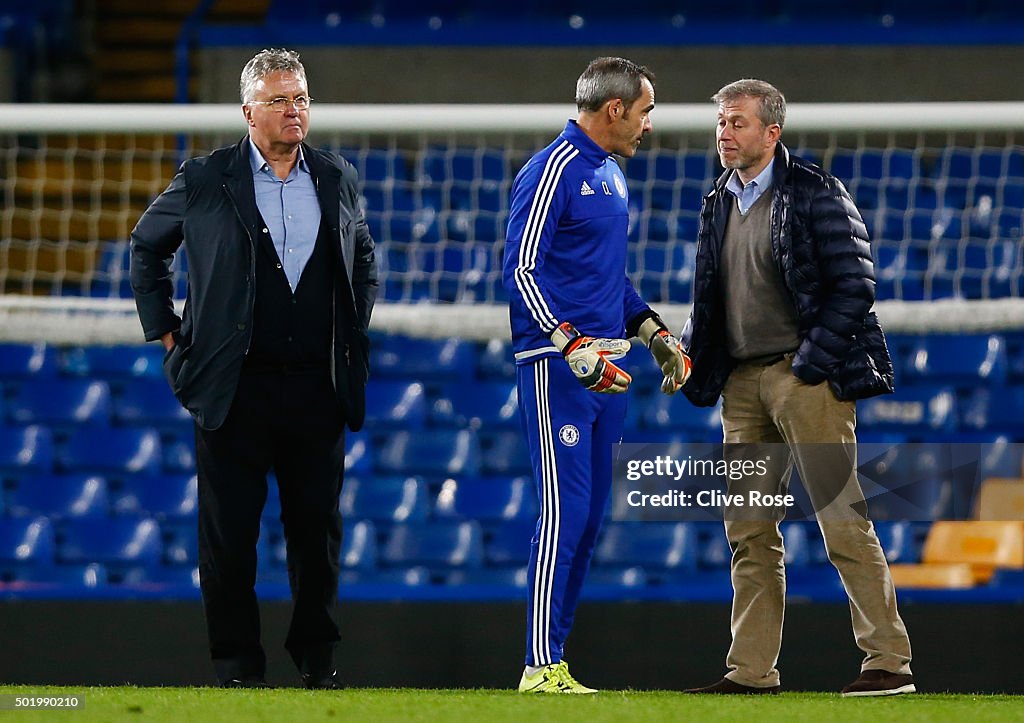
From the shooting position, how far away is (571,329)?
12.3 ft

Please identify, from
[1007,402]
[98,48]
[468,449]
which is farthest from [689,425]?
[98,48]

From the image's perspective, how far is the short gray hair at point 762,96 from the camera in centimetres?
391

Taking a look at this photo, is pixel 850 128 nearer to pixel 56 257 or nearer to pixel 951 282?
pixel 951 282

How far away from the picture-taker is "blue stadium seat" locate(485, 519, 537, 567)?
6570 millimetres

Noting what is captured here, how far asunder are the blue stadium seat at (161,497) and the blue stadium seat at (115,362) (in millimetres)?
628

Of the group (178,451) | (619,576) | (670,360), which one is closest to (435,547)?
(619,576)

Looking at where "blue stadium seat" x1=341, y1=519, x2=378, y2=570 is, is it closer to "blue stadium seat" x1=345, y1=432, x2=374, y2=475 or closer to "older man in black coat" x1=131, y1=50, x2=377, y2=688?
"blue stadium seat" x1=345, y1=432, x2=374, y2=475

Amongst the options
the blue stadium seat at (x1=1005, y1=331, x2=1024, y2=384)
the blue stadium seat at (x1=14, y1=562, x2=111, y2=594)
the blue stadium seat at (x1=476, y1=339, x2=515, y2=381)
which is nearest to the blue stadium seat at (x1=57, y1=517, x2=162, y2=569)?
the blue stadium seat at (x1=14, y1=562, x2=111, y2=594)

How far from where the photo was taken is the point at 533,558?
381cm

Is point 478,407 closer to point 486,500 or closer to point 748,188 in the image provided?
point 486,500

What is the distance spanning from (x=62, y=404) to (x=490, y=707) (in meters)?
4.28

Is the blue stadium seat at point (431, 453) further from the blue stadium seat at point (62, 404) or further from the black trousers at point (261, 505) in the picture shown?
the black trousers at point (261, 505)

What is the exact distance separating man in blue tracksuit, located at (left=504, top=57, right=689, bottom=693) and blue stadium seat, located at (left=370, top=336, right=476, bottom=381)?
3340 millimetres

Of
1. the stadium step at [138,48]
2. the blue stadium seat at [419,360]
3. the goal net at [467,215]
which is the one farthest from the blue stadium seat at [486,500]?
the stadium step at [138,48]
